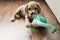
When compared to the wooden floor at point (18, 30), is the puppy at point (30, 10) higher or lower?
higher

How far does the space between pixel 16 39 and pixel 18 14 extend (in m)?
0.63

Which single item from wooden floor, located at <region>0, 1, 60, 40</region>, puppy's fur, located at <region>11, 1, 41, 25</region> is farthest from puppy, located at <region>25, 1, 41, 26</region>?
wooden floor, located at <region>0, 1, 60, 40</region>

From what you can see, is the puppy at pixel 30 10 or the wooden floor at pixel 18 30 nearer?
the wooden floor at pixel 18 30

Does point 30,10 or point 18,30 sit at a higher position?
point 30,10

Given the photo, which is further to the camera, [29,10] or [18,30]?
[29,10]

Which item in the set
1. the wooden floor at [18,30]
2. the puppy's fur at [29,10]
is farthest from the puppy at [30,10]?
the wooden floor at [18,30]

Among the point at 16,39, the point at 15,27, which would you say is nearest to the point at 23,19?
the point at 15,27

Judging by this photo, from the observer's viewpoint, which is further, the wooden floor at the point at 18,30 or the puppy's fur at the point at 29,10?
the puppy's fur at the point at 29,10

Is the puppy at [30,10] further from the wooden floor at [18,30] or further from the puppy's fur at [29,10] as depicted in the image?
the wooden floor at [18,30]

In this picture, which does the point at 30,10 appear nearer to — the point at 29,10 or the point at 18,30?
the point at 29,10

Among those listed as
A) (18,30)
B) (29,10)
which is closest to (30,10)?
(29,10)

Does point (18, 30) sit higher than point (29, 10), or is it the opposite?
point (29, 10)

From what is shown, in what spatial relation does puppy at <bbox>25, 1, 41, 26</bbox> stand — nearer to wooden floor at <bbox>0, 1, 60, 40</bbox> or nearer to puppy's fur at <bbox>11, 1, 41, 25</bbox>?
puppy's fur at <bbox>11, 1, 41, 25</bbox>

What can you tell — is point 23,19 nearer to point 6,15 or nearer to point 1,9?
point 6,15
